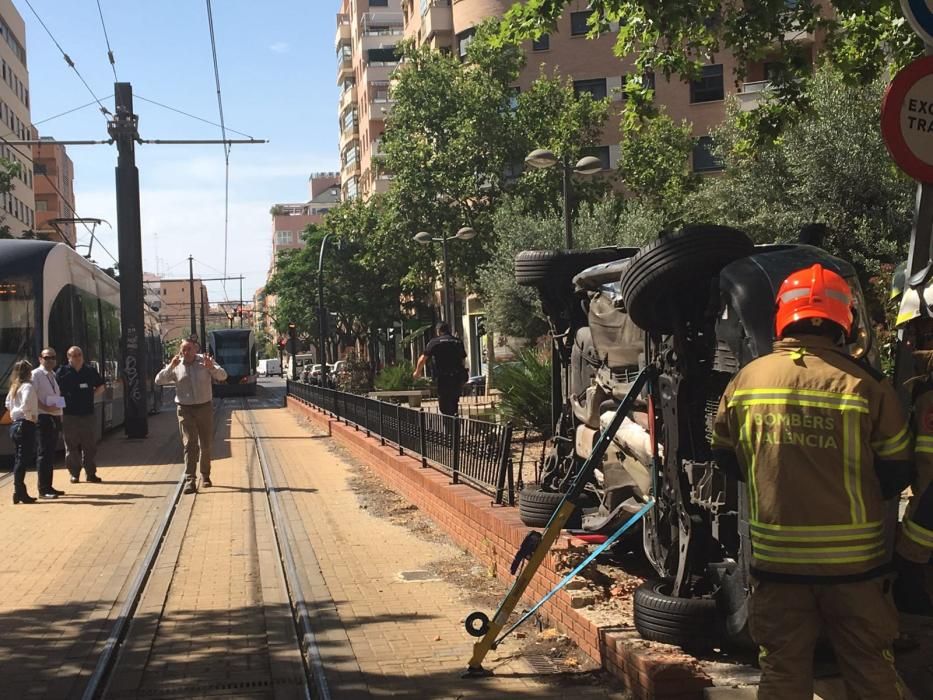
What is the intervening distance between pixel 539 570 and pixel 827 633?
3.13 metres

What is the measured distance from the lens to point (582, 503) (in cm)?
762

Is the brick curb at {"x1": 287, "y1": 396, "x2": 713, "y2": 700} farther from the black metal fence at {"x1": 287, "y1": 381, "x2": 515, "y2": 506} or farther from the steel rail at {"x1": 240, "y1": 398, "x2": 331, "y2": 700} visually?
the steel rail at {"x1": 240, "y1": 398, "x2": 331, "y2": 700}

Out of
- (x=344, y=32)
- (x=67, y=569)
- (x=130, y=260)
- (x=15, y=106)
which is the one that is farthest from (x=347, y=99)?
(x=67, y=569)

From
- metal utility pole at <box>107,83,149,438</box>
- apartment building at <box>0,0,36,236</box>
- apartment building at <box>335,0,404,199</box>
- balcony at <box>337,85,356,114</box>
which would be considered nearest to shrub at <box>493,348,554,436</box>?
metal utility pole at <box>107,83,149,438</box>

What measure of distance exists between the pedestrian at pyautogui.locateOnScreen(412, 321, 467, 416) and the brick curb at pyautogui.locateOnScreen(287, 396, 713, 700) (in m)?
1.14

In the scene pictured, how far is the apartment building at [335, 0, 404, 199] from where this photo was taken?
249ft

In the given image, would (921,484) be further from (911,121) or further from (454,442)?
(454,442)

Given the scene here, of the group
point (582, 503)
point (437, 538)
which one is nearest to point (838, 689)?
point (582, 503)

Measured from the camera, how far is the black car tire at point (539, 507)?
7416mm

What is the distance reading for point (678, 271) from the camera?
202 inches

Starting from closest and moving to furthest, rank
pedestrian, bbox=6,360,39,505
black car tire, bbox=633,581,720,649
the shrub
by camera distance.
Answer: black car tire, bbox=633,581,720,649
pedestrian, bbox=6,360,39,505
the shrub

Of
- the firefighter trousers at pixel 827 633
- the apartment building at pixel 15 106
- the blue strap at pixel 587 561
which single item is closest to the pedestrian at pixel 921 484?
the firefighter trousers at pixel 827 633

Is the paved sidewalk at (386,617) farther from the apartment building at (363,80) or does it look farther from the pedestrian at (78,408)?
the apartment building at (363,80)

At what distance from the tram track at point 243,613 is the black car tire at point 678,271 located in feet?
7.92
